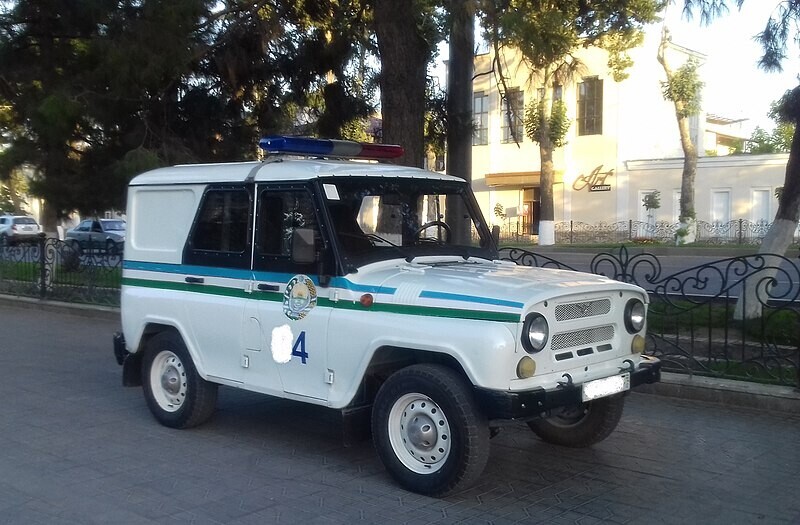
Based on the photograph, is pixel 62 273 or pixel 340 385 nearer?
pixel 340 385

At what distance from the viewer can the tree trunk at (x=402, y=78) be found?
11.1 metres

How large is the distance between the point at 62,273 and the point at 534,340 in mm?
13237

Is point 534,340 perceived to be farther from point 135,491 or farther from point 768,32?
point 768,32

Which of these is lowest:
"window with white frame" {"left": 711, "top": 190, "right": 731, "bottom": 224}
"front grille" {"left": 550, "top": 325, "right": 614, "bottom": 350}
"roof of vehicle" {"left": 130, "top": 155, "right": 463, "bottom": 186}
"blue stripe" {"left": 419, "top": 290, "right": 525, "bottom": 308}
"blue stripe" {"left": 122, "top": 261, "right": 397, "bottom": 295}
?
"front grille" {"left": 550, "top": 325, "right": 614, "bottom": 350}

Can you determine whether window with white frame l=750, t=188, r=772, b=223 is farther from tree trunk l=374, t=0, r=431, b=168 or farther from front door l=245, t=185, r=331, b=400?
front door l=245, t=185, r=331, b=400

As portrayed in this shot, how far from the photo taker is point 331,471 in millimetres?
6320

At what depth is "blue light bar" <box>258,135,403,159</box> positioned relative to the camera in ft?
22.5

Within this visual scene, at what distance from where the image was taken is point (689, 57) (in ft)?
113

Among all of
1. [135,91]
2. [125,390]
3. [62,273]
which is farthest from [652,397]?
[62,273]

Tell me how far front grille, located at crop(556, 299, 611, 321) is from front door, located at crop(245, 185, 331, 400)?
1.65 meters

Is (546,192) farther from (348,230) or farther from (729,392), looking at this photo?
(348,230)

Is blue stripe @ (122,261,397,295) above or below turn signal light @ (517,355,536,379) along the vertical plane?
above

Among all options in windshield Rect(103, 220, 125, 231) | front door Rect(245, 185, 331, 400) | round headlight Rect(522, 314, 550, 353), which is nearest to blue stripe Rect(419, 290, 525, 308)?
round headlight Rect(522, 314, 550, 353)

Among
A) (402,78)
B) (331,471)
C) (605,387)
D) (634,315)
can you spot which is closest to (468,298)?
(605,387)
